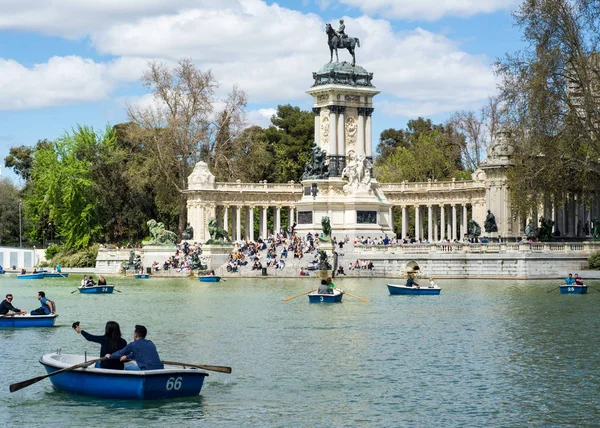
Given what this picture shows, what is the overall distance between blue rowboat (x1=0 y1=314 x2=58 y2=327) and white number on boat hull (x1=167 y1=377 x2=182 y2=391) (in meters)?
14.7

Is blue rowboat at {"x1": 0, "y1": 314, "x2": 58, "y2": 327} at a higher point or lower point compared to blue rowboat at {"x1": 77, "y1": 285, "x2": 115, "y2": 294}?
lower

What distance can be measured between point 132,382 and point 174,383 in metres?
0.93

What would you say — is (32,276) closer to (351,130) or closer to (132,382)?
(351,130)

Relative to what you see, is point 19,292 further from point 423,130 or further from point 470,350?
point 423,130

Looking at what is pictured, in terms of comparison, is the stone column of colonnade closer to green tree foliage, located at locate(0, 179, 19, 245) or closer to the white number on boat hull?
green tree foliage, located at locate(0, 179, 19, 245)

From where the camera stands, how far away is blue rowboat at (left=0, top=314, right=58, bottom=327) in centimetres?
3916

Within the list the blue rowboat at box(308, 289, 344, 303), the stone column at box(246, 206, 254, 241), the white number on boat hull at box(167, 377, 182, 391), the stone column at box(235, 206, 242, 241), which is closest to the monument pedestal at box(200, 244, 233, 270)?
the stone column at box(235, 206, 242, 241)

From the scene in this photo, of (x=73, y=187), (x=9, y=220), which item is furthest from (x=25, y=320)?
(x=9, y=220)

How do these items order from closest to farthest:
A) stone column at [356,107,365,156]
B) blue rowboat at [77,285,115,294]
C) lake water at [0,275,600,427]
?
lake water at [0,275,600,427], blue rowboat at [77,285,115,294], stone column at [356,107,365,156]

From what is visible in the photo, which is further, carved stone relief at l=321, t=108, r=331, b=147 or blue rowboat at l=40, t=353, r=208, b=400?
carved stone relief at l=321, t=108, r=331, b=147

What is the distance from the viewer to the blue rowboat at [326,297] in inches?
1991

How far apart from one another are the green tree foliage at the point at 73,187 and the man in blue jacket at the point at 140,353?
76553 mm

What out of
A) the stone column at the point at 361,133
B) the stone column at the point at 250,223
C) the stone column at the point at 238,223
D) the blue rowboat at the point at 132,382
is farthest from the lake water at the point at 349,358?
the stone column at the point at 250,223

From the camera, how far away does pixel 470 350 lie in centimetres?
3503
